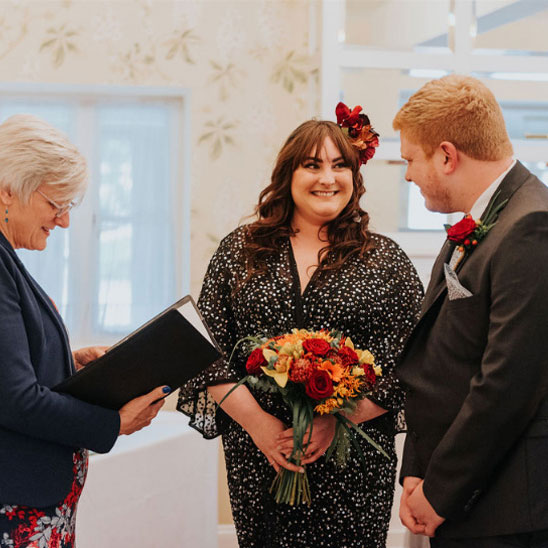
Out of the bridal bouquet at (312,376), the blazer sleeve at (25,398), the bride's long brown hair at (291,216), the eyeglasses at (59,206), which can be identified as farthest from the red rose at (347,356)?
the eyeglasses at (59,206)

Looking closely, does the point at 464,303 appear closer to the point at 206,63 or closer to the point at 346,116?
the point at 346,116

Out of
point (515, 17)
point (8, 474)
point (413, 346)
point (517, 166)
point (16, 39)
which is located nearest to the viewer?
point (8, 474)

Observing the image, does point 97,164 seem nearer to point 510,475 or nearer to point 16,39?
point 16,39

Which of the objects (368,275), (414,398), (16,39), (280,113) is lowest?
(414,398)

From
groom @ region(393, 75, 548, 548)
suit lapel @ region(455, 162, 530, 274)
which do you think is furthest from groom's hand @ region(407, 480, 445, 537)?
suit lapel @ region(455, 162, 530, 274)

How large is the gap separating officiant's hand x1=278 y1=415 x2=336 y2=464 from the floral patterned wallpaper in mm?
1901

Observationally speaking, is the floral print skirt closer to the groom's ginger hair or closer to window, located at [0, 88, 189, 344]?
the groom's ginger hair

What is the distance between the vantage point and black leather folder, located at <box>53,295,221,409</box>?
1.50m

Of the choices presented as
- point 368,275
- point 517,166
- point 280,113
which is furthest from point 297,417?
point 280,113

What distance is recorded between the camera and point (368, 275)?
78.9 inches

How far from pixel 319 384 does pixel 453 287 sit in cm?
38

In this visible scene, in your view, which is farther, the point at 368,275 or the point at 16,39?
the point at 16,39

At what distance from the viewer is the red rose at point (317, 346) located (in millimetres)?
1677

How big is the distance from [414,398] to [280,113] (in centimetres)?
230
